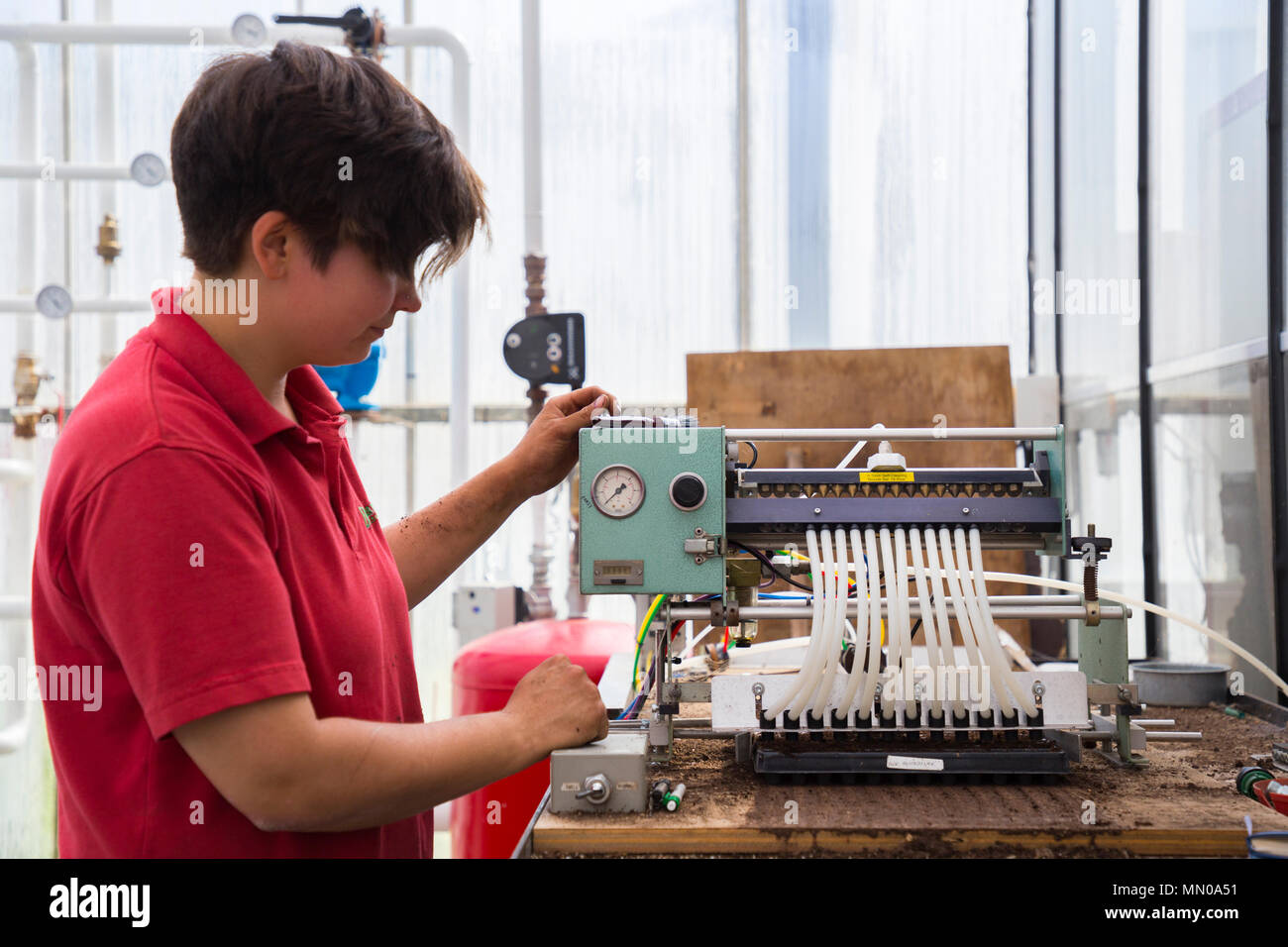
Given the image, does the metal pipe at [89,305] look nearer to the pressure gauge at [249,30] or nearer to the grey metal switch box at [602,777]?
the pressure gauge at [249,30]

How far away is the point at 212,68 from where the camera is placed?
0.85 meters

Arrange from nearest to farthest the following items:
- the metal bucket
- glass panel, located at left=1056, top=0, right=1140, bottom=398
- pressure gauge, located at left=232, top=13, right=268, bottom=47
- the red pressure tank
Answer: the metal bucket, the red pressure tank, pressure gauge, located at left=232, top=13, right=268, bottom=47, glass panel, located at left=1056, top=0, right=1140, bottom=398

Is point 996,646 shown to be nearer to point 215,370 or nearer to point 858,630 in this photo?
point 858,630

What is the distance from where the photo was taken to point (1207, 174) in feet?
6.81

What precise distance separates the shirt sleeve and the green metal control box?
438 mm

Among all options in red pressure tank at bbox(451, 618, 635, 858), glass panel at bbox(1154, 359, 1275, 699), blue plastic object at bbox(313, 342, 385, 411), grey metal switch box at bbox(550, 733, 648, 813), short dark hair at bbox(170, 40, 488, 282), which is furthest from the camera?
blue plastic object at bbox(313, 342, 385, 411)

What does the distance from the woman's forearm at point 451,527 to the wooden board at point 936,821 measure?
0.43m

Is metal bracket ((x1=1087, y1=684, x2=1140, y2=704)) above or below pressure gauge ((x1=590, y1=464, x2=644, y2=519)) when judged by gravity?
below

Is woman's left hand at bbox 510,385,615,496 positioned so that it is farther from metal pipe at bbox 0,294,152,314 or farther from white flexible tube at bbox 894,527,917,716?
metal pipe at bbox 0,294,152,314

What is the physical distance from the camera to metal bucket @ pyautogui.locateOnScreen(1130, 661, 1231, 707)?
1.54 meters

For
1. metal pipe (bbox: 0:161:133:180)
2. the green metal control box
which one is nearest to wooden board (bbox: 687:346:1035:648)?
the green metal control box

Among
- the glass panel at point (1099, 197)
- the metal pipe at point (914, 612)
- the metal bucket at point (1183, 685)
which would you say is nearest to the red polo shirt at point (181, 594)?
the metal pipe at point (914, 612)

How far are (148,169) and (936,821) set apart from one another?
7.81ft
